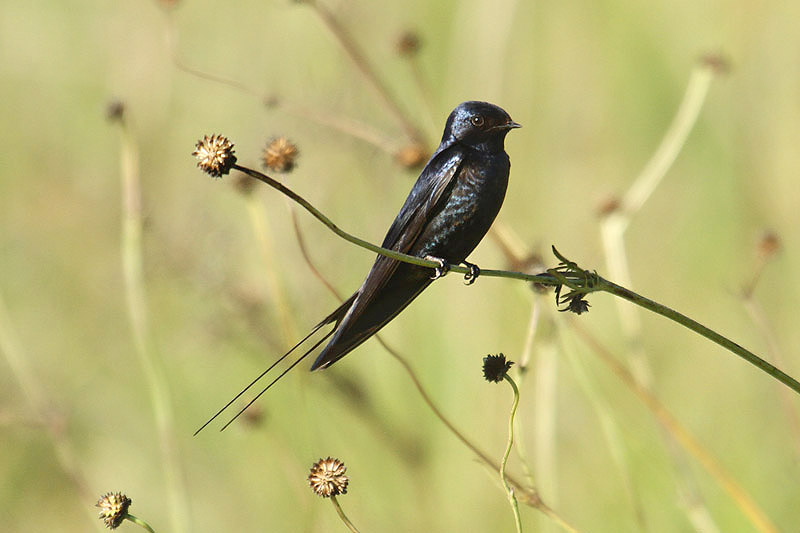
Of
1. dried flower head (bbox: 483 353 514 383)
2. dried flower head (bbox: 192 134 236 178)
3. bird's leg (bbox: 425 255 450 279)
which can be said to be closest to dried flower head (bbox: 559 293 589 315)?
dried flower head (bbox: 483 353 514 383)

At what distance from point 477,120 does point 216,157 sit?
1.21m

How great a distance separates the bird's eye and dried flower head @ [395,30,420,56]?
0.32 m

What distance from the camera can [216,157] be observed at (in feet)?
4.91

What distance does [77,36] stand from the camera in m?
5.16

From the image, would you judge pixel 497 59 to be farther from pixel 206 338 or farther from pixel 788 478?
pixel 788 478

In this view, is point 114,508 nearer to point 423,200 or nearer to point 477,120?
point 423,200

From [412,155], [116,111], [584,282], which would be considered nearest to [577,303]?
[584,282]

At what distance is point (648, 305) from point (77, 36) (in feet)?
14.5

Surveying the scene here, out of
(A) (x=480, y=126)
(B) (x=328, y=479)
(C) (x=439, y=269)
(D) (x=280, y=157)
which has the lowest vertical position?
(B) (x=328, y=479)

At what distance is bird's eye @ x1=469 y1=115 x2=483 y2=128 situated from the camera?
258 centimetres

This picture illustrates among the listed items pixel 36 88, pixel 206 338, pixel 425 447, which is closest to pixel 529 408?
pixel 425 447

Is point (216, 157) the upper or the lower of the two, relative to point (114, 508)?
upper

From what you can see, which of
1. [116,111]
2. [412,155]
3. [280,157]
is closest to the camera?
[280,157]

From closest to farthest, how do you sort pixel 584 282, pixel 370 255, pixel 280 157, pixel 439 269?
pixel 584 282, pixel 280 157, pixel 439 269, pixel 370 255
